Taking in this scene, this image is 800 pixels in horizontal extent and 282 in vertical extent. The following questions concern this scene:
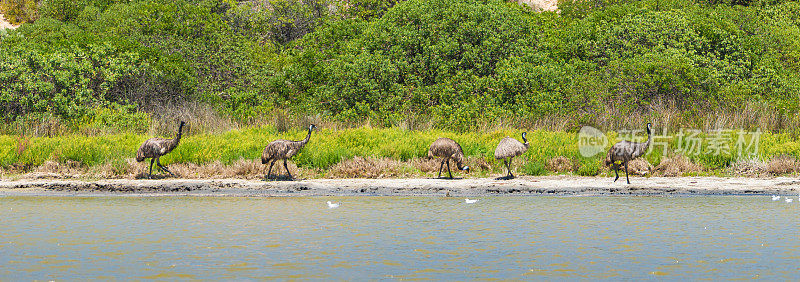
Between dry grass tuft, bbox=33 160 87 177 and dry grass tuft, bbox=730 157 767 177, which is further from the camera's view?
dry grass tuft, bbox=33 160 87 177

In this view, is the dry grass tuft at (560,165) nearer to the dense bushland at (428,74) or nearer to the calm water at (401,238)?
the calm water at (401,238)

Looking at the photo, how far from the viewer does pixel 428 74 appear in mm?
30562

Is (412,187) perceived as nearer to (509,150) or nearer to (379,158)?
(509,150)

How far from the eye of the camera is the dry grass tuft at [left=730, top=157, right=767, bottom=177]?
59.9 feet

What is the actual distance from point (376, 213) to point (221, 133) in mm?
10227

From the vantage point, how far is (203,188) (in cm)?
1748

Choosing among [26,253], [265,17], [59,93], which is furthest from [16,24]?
[26,253]

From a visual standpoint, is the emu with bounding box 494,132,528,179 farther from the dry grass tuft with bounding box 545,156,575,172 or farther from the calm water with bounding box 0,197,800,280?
the calm water with bounding box 0,197,800,280

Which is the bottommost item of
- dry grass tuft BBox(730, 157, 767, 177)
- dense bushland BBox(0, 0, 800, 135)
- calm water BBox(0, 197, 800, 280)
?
calm water BBox(0, 197, 800, 280)

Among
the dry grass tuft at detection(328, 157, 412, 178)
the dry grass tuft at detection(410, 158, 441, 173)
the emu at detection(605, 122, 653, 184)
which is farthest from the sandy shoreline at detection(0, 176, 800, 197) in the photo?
the dry grass tuft at detection(410, 158, 441, 173)

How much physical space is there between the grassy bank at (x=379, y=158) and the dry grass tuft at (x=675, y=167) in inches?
0.8

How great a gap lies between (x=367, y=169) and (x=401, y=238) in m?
7.14

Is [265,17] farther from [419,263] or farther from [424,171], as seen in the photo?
[419,263]

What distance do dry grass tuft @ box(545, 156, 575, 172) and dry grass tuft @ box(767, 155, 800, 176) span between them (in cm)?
387
